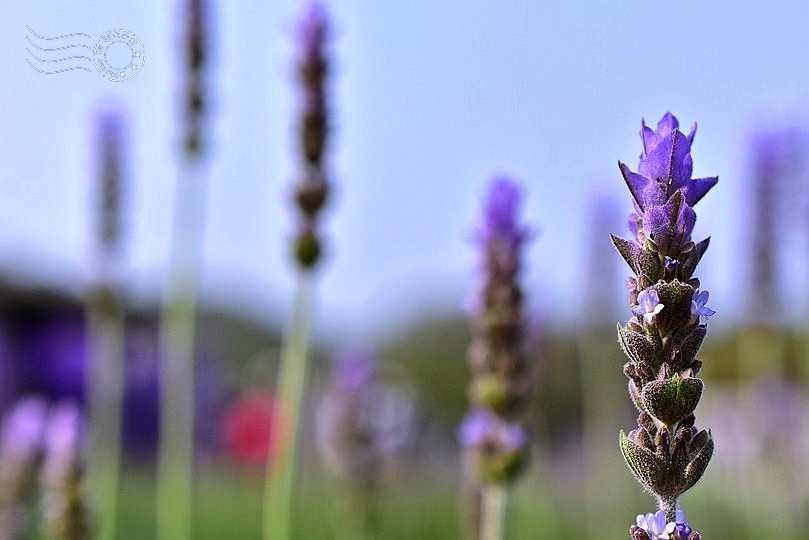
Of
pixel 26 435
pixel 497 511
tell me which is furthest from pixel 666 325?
pixel 26 435

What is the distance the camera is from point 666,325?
1236 mm

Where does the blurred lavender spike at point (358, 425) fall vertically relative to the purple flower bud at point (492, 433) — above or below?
below

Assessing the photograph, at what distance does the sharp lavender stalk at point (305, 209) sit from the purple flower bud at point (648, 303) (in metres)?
1.90

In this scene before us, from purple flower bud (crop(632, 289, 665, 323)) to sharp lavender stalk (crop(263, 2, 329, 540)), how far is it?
6.23 feet

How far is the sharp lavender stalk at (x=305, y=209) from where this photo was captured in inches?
121

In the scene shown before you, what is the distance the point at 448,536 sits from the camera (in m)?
7.68

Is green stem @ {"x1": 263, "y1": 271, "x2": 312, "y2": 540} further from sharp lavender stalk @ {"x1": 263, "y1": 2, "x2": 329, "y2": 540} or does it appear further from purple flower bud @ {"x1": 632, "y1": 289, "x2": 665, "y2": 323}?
purple flower bud @ {"x1": 632, "y1": 289, "x2": 665, "y2": 323}

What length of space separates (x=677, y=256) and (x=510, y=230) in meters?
1.22

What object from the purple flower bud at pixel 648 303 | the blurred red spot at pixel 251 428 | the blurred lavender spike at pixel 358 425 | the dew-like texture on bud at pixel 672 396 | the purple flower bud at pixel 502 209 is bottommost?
the blurred red spot at pixel 251 428

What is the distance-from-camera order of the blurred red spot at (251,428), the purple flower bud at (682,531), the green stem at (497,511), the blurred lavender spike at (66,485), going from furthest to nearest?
the blurred red spot at (251,428), the blurred lavender spike at (66,485), the green stem at (497,511), the purple flower bud at (682,531)

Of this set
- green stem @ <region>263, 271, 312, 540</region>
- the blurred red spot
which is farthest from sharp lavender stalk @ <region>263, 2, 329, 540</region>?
the blurred red spot

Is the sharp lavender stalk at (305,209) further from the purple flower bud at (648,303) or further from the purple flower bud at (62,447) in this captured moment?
the purple flower bud at (648,303)

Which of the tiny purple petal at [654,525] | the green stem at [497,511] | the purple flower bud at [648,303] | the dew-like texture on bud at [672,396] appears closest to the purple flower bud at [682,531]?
the tiny purple petal at [654,525]

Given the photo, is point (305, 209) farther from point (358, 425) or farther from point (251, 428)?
point (251, 428)
